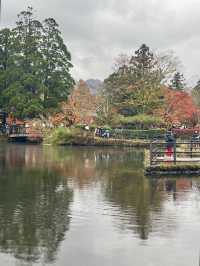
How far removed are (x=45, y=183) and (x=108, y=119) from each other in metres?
39.9

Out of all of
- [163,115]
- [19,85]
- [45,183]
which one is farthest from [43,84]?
[45,183]

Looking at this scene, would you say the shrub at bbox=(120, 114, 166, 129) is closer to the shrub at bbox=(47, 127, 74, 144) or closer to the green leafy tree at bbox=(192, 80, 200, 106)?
the shrub at bbox=(47, 127, 74, 144)

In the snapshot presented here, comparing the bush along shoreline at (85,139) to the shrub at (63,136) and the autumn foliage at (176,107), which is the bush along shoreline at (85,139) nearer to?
the shrub at (63,136)

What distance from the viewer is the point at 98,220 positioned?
13.3 metres

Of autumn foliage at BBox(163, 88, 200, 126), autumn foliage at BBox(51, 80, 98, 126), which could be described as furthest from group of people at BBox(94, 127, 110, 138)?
autumn foliage at BBox(163, 88, 200, 126)

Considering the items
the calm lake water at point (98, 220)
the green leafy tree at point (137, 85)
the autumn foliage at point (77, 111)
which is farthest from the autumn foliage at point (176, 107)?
the calm lake water at point (98, 220)

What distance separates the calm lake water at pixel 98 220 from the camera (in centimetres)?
999

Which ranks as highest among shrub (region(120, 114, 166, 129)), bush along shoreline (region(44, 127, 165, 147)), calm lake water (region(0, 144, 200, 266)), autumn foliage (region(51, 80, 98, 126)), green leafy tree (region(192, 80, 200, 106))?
green leafy tree (region(192, 80, 200, 106))

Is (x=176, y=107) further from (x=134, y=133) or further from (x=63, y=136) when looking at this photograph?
(x=63, y=136)

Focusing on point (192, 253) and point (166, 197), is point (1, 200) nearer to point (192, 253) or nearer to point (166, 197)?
point (166, 197)

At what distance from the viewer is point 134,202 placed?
635 inches

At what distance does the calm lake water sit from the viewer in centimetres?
999

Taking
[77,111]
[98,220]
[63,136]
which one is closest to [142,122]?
[77,111]

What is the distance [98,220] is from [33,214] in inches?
73.1
